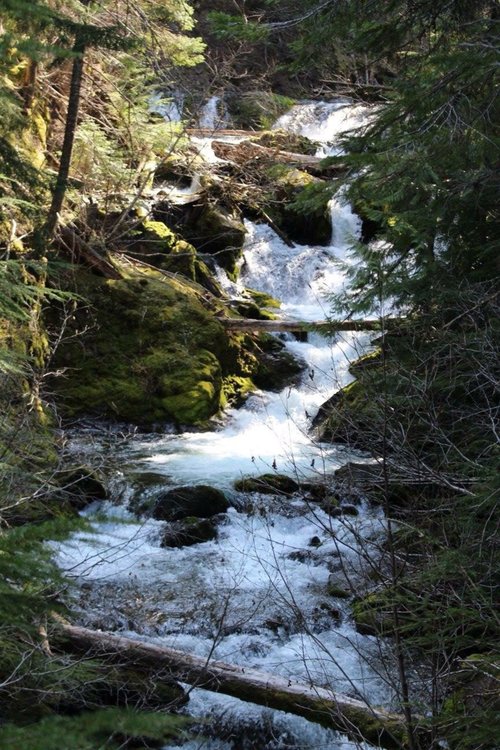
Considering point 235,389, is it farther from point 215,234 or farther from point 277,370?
point 215,234

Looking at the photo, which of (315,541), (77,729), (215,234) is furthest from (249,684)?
(215,234)

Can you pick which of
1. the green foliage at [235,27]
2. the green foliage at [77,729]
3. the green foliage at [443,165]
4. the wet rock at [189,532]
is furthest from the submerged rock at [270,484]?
the green foliage at [77,729]

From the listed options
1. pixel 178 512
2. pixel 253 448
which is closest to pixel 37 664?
pixel 178 512

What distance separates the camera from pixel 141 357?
12375 mm

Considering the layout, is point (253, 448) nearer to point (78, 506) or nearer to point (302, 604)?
point (78, 506)

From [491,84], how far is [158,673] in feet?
19.0

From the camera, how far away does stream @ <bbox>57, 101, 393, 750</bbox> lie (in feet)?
15.8

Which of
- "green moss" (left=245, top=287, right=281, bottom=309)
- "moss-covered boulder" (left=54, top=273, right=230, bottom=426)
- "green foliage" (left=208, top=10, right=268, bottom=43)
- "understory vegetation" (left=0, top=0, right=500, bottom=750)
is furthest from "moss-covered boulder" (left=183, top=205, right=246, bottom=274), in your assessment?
"green foliage" (left=208, top=10, right=268, bottom=43)

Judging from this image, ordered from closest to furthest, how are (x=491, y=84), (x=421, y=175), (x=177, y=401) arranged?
(x=421, y=175), (x=491, y=84), (x=177, y=401)

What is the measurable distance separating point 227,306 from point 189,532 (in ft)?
24.2

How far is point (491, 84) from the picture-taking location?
6660 millimetres

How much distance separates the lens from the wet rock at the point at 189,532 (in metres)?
7.61

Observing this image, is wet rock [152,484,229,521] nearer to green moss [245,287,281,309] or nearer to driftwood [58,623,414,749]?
driftwood [58,623,414,749]

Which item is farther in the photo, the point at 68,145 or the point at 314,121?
the point at 314,121
